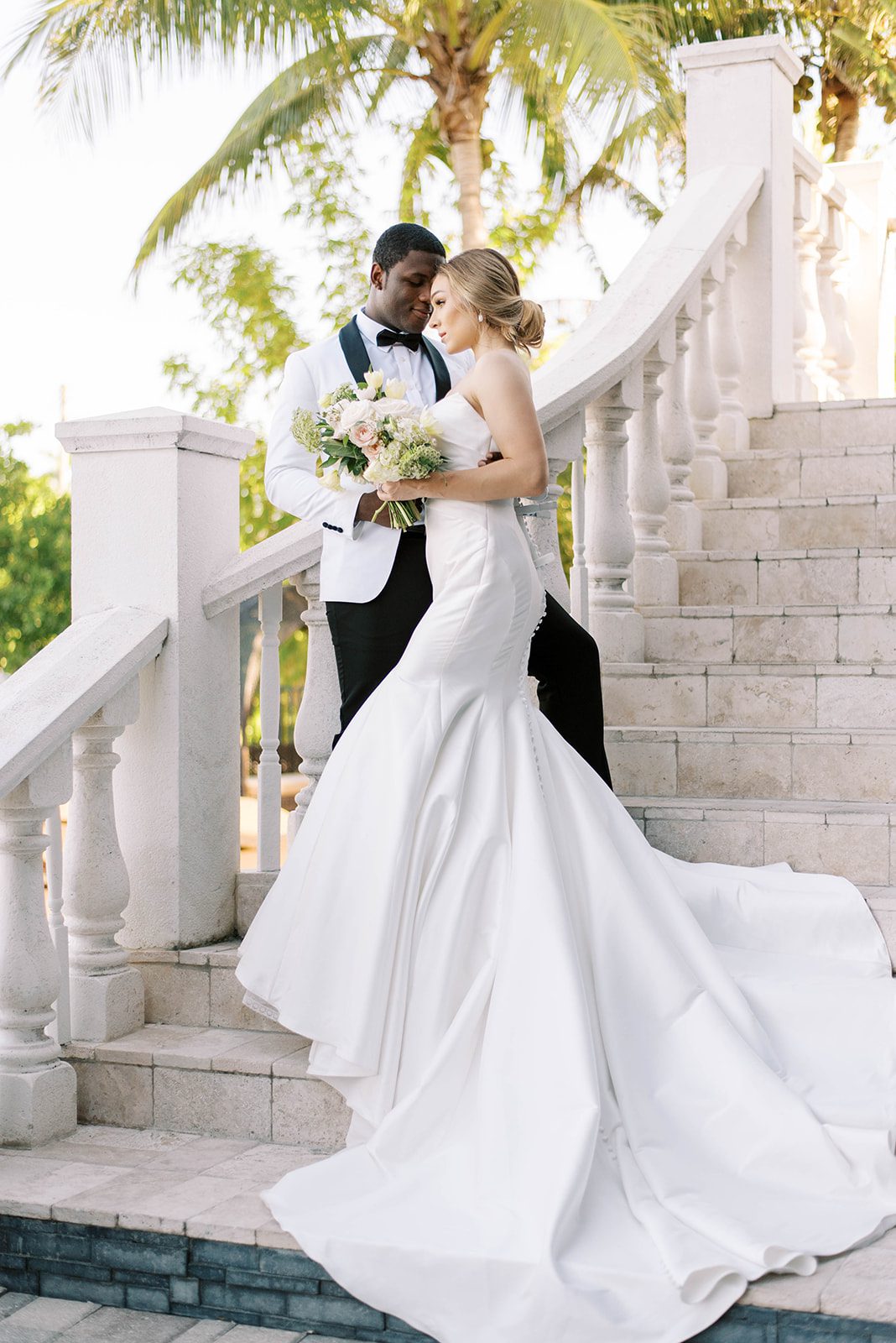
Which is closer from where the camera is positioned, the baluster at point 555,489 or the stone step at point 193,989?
the stone step at point 193,989

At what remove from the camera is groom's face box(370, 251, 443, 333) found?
3.76 meters

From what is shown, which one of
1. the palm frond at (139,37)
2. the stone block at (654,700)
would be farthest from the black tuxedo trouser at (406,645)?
the palm frond at (139,37)

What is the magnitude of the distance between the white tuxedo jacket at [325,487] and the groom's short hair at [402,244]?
0.17 m

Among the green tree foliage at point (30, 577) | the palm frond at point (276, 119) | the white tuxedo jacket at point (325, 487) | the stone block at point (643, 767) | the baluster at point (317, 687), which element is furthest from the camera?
the green tree foliage at point (30, 577)

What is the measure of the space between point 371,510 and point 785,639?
1793 millimetres

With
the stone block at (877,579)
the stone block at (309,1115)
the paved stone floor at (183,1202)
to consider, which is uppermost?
the stone block at (877,579)

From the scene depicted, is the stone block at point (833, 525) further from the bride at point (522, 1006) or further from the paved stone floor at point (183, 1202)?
the paved stone floor at point (183, 1202)

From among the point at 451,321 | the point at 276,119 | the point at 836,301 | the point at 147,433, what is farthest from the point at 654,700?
the point at 276,119

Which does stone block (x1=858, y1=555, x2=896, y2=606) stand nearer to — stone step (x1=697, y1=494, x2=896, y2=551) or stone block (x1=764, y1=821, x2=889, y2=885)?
stone step (x1=697, y1=494, x2=896, y2=551)

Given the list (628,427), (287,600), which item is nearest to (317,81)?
(287,600)

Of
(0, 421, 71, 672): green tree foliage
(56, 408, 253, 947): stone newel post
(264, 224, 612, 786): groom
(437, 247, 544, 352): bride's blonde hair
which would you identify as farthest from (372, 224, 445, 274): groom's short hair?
(0, 421, 71, 672): green tree foliage

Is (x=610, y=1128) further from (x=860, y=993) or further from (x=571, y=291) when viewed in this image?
(x=571, y=291)

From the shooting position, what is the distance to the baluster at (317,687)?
3996 millimetres

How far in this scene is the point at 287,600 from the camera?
21797mm
